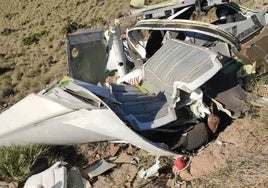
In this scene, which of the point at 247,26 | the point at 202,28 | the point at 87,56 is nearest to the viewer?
the point at 202,28

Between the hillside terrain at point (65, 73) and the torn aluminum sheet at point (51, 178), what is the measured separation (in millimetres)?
426


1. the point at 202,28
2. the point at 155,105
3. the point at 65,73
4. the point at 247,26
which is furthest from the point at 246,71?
the point at 65,73

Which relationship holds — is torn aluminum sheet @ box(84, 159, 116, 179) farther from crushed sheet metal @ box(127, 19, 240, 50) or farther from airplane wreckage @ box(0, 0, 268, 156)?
crushed sheet metal @ box(127, 19, 240, 50)

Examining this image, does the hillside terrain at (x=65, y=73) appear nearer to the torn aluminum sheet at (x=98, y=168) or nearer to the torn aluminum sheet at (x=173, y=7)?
the torn aluminum sheet at (x=98, y=168)

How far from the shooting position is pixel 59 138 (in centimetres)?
598

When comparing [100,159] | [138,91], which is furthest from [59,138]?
[138,91]

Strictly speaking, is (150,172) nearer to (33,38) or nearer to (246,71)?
(246,71)

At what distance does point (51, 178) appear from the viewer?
209 inches

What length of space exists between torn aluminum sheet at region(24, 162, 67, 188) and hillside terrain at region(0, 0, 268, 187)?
43 centimetres

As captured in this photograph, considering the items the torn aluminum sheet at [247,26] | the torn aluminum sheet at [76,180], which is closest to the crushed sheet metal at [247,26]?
the torn aluminum sheet at [247,26]

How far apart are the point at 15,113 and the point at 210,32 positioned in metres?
2.66

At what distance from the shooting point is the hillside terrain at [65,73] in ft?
15.7

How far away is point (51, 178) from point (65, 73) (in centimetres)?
750

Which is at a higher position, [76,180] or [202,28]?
[202,28]
